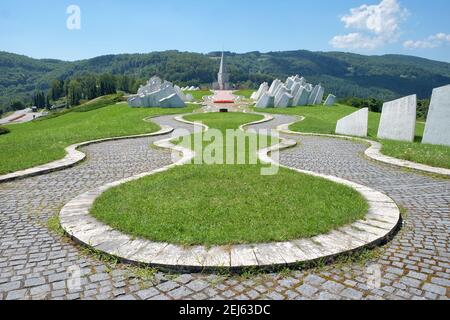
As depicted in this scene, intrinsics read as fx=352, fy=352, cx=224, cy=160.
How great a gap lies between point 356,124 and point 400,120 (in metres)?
2.02

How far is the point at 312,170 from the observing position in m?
9.63

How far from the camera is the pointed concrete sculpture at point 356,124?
56.7 feet

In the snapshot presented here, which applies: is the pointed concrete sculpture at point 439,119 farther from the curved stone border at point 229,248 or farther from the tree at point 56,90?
the tree at point 56,90

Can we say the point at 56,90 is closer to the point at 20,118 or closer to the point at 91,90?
the point at 20,118

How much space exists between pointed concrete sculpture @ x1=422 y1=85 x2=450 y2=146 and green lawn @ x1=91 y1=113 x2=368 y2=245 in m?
9.48

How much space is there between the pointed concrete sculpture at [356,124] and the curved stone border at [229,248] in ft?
41.0

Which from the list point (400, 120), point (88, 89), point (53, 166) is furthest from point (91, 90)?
point (53, 166)

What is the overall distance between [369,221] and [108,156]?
350 inches

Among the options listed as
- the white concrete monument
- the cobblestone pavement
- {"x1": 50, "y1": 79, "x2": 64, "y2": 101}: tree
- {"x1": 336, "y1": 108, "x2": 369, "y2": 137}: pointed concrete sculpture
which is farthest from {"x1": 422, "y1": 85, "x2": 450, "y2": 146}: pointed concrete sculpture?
{"x1": 50, "y1": 79, "x2": 64, "y2": 101}: tree

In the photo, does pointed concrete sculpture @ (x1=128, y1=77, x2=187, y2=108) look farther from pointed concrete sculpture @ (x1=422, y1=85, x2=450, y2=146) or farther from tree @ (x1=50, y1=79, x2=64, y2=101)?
tree @ (x1=50, y1=79, x2=64, y2=101)

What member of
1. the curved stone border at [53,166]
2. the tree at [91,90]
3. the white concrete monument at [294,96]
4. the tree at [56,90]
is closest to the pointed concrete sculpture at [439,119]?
the curved stone border at [53,166]

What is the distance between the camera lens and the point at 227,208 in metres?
5.78

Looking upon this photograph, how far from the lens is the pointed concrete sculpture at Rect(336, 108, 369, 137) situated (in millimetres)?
17281
